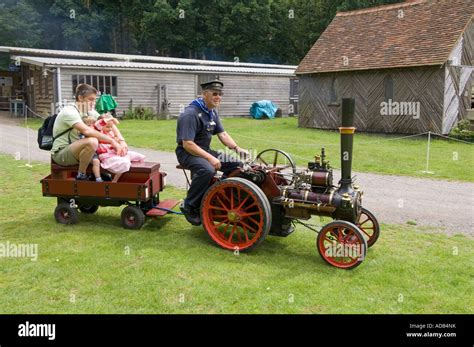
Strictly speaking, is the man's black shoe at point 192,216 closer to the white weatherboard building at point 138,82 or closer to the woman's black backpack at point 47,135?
the woman's black backpack at point 47,135

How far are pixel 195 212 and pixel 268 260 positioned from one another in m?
1.15

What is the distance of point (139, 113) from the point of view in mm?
24953

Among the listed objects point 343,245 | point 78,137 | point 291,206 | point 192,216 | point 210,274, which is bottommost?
point 210,274

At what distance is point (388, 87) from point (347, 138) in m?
15.5

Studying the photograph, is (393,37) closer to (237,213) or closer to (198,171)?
(198,171)

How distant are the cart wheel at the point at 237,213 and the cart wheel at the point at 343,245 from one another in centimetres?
63

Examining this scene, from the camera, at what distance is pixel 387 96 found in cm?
1917

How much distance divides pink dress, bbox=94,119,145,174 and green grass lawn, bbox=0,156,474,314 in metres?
0.80

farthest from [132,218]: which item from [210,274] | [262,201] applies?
[262,201]

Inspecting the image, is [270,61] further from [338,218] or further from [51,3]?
[338,218]

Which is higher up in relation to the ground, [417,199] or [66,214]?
[66,214]
